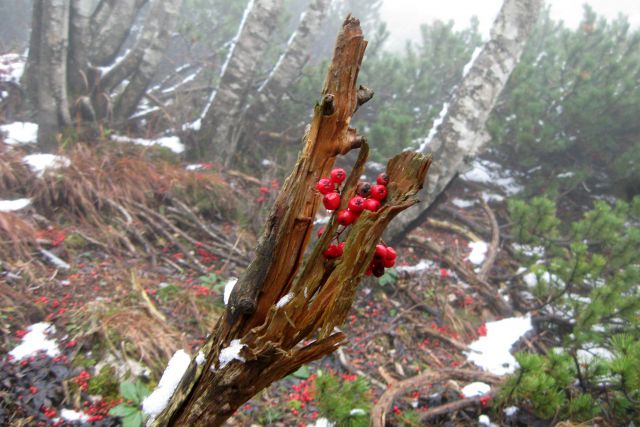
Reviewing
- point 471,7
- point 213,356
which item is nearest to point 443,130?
point 213,356

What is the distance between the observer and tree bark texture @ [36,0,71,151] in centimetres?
636

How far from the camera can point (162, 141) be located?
7.75 meters

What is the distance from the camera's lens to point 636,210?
5.90 m

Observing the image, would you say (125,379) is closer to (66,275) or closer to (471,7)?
(66,275)

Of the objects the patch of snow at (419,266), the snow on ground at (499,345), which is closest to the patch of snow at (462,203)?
the patch of snow at (419,266)

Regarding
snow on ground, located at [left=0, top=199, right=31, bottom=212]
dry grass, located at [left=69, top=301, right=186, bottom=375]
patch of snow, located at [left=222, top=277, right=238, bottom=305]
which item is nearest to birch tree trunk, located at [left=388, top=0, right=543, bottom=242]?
dry grass, located at [left=69, top=301, right=186, bottom=375]

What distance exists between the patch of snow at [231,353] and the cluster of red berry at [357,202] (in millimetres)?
477

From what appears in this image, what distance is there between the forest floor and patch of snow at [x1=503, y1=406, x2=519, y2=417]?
0.06 metres

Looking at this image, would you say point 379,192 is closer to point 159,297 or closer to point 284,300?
point 284,300

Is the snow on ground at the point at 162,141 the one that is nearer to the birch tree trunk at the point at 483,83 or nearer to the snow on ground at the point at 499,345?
the birch tree trunk at the point at 483,83

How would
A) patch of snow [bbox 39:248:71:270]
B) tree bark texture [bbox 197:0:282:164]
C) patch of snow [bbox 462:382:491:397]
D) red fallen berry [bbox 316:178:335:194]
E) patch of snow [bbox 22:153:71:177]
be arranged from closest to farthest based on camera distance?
red fallen berry [bbox 316:178:335:194] → patch of snow [bbox 462:382:491:397] → patch of snow [bbox 39:248:71:270] → patch of snow [bbox 22:153:71:177] → tree bark texture [bbox 197:0:282:164]

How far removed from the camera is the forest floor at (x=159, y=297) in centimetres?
334

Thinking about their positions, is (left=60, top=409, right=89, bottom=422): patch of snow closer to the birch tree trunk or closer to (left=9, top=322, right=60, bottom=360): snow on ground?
(left=9, top=322, right=60, bottom=360): snow on ground

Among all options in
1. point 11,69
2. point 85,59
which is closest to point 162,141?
point 85,59
